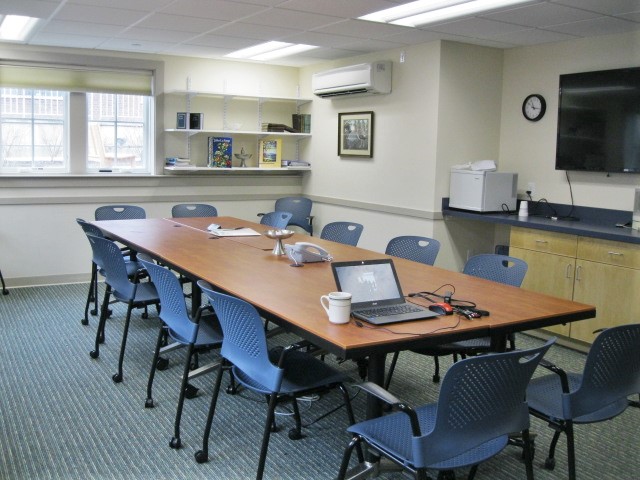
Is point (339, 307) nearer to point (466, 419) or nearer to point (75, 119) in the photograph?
point (466, 419)

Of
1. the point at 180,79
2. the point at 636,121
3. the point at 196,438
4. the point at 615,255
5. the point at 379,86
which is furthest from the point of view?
the point at 180,79

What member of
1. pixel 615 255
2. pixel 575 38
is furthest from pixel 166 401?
pixel 575 38

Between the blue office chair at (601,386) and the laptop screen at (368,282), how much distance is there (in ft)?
2.36

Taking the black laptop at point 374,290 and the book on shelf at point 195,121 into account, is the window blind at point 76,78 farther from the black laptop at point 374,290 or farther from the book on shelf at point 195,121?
the black laptop at point 374,290

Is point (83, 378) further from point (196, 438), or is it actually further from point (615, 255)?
point (615, 255)

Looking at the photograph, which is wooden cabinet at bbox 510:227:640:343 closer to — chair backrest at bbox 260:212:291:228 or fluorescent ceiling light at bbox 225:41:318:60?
chair backrest at bbox 260:212:291:228

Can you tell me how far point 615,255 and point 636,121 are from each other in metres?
1.11

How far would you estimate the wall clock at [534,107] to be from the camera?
5859 mm

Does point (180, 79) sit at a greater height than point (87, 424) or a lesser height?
greater

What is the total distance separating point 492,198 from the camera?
574cm

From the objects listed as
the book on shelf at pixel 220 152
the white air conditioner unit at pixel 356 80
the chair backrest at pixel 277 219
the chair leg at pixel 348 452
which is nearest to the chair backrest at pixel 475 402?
the chair leg at pixel 348 452

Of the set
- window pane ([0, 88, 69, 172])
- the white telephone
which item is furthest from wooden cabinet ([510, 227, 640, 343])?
window pane ([0, 88, 69, 172])

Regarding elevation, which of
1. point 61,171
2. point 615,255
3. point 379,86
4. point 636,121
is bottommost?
point 615,255

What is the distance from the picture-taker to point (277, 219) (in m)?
6.12
